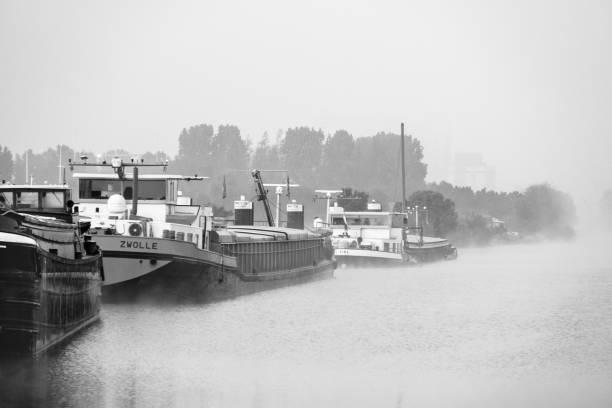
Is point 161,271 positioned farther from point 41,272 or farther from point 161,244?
point 41,272

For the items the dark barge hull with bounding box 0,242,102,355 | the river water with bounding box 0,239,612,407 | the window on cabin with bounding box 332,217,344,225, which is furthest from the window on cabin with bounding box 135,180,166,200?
the window on cabin with bounding box 332,217,344,225

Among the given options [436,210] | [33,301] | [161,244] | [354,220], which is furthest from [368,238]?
[436,210]

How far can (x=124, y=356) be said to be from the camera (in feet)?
108

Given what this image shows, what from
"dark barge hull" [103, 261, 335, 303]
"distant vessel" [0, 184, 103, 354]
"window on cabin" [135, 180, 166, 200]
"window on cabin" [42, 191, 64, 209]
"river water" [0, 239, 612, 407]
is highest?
"window on cabin" [135, 180, 166, 200]

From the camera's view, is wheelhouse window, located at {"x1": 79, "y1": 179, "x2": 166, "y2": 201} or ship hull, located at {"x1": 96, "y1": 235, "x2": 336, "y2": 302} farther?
wheelhouse window, located at {"x1": 79, "y1": 179, "x2": 166, "y2": 201}

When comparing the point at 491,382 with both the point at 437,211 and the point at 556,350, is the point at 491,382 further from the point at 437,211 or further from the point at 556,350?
the point at 437,211

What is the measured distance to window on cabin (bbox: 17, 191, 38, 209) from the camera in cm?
3638

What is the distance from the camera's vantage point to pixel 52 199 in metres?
37.0

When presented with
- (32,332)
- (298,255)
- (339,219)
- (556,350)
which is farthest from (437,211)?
(32,332)

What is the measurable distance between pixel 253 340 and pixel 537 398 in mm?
12865

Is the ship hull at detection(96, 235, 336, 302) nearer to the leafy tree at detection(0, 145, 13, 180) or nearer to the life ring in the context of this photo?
the life ring

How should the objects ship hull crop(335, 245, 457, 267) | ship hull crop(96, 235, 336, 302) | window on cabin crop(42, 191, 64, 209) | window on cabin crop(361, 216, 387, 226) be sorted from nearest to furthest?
window on cabin crop(42, 191, 64, 209) < ship hull crop(96, 235, 336, 302) < ship hull crop(335, 245, 457, 267) < window on cabin crop(361, 216, 387, 226)

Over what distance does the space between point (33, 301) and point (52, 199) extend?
9.05 meters

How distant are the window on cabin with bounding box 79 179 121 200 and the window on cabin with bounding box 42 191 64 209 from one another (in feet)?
44.8
